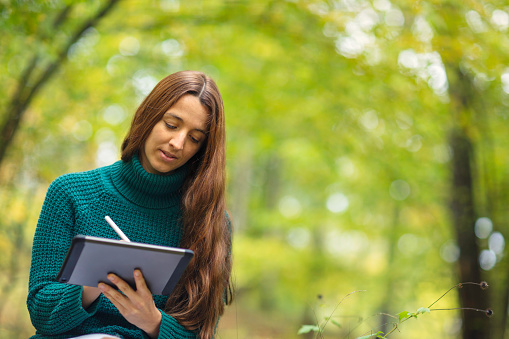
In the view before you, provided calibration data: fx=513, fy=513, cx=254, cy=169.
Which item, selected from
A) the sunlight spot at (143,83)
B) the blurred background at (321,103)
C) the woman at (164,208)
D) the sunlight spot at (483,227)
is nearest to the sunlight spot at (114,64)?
the blurred background at (321,103)

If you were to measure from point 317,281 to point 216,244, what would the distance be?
7.67 metres

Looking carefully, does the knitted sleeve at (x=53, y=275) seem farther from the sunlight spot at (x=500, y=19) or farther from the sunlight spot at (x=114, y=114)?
the sunlight spot at (x=114, y=114)

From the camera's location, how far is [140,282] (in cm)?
141

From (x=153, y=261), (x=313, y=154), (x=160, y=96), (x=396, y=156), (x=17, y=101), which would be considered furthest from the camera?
(x=313, y=154)

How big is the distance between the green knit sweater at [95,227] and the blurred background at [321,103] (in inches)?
49.4

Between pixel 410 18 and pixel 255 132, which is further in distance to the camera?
pixel 255 132

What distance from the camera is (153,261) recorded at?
53.8 inches

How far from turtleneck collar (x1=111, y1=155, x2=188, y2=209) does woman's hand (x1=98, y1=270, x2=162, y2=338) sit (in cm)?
44

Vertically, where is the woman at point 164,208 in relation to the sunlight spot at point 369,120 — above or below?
above

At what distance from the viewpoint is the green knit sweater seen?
5.18 feet

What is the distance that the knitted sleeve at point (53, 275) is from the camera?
1.55 metres

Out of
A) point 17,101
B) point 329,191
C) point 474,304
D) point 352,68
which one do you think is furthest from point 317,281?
point 17,101

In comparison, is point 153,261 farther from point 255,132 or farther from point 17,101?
point 255,132

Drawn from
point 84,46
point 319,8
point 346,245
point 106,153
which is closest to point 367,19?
point 319,8
